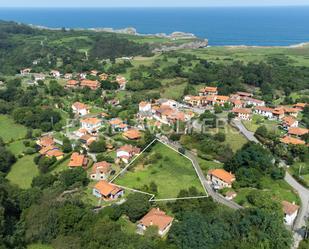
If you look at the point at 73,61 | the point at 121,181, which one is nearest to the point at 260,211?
the point at 121,181

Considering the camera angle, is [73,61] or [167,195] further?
[73,61]

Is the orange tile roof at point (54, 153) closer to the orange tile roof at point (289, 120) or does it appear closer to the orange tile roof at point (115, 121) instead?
the orange tile roof at point (115, 121)

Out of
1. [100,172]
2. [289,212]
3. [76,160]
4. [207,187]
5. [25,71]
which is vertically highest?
[289,212]

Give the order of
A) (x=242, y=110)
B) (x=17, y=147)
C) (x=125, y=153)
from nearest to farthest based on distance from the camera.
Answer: (x=125, y=153)
(x=17, y=147)
(x=242, y=110)

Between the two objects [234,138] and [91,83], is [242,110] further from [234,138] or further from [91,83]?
[91,83]

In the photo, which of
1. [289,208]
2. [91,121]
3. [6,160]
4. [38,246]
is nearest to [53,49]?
[91,121]

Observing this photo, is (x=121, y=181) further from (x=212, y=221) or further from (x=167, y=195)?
(x=212, y=221)
